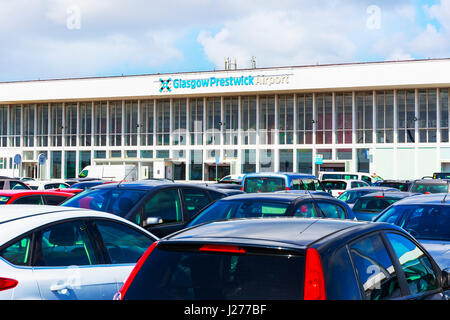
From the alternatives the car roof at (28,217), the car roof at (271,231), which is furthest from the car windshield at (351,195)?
the car roof at (271,231)

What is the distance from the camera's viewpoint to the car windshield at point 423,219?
8.41 meters

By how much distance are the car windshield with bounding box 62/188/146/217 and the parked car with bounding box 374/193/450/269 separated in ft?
12.7

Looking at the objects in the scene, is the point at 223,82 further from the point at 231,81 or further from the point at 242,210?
the point at 242,210

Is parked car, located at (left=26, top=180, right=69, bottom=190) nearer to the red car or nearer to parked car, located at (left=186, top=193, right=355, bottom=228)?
the red car

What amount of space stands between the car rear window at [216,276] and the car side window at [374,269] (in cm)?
53

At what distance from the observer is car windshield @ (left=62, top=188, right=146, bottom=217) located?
32.6 feet

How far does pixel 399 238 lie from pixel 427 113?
4411 centimetres

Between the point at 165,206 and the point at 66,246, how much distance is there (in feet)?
15.6

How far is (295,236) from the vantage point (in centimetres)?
380

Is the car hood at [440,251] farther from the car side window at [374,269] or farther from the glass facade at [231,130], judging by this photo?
the glass facade at [231,130]
